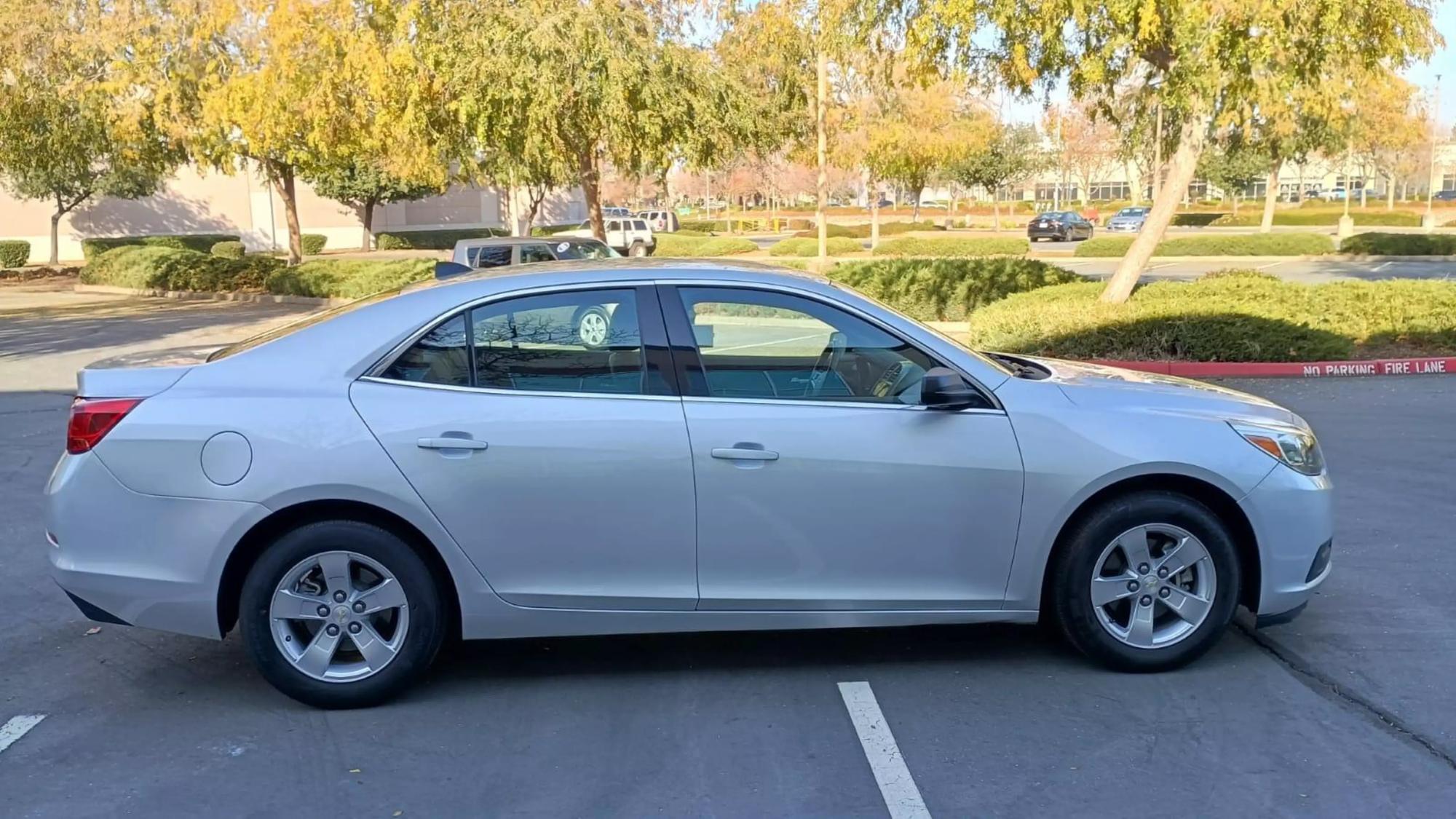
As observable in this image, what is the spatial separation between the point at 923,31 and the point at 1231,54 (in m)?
3.23

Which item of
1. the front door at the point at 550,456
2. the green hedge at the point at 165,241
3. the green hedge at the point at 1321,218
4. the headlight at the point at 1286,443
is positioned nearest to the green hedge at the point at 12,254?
the green hedge at the point at 165,241

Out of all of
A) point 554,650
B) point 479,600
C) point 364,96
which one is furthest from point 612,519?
point 364,96

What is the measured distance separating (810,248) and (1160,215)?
24930 mm

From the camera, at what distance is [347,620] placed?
4.69 meters

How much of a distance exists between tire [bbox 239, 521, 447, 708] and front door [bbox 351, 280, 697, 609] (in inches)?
9.4

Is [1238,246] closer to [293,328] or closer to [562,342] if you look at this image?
[562,342]

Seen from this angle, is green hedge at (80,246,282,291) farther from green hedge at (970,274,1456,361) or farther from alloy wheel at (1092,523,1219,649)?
alloy wheel at (1092,523,1219,649)

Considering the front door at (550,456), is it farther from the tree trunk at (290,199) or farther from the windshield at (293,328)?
the tree trunk at (290,199)

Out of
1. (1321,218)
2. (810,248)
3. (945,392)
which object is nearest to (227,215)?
(810,248)

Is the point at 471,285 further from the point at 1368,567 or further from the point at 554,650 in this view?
the point at 1368,567

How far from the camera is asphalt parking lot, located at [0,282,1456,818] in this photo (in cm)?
407

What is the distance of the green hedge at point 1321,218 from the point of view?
54844 mm

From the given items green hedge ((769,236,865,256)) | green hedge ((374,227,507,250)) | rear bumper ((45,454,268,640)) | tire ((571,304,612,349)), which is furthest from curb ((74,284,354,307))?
green hedge ((374,227,507,250))

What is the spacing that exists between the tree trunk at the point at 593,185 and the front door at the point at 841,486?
16153 millimetres
